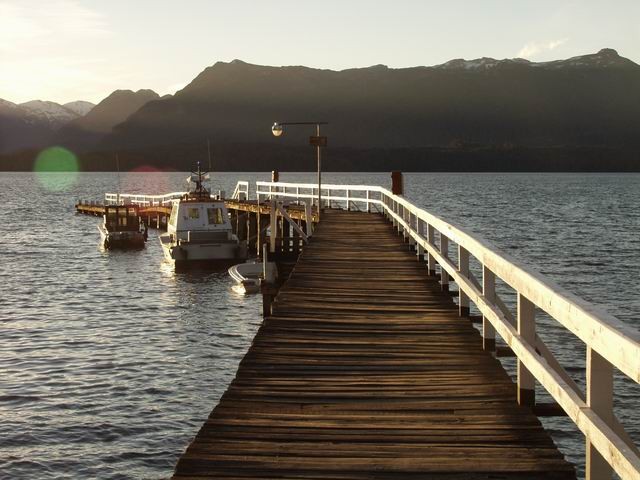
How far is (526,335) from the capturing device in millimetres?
6453

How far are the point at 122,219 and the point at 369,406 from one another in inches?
2484

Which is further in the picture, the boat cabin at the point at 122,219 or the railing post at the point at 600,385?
the boat cabin at the point at 122,219

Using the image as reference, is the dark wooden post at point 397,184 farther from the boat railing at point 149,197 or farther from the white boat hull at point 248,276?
the boat railing at point 149,197

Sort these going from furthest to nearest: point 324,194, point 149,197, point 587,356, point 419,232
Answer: point 149,197 → point 324,194 → point 419,232 → point 587,356

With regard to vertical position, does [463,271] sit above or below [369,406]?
above

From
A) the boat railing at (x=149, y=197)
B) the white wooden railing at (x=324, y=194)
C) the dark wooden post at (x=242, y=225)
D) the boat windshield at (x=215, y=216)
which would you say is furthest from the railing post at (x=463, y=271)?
the boat railing at (x=149, y=197)

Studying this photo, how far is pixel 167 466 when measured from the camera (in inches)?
571

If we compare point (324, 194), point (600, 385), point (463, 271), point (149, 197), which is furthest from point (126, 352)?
point (149, 197)

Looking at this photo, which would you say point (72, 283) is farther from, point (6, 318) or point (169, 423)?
point (169, 423)

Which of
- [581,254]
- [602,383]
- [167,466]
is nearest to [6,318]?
[167,466]

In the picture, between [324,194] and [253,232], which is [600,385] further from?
[253,232]

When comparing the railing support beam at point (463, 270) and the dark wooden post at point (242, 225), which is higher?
the railing support beam at point (463, 270)

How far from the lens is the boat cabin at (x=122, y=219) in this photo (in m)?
59.2

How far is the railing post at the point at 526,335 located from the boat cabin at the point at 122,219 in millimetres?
53998
